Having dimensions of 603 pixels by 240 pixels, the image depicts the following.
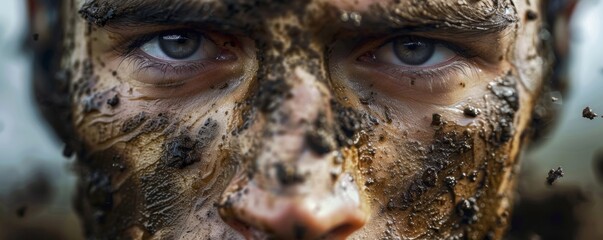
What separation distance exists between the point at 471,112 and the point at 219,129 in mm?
689

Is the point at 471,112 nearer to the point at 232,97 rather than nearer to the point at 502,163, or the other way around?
the point at 502,163

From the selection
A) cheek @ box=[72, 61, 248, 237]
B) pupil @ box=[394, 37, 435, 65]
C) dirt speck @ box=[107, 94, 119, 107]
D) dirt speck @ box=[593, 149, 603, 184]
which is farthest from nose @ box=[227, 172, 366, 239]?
dirt speck @ box=[593, 149, 603, 184]

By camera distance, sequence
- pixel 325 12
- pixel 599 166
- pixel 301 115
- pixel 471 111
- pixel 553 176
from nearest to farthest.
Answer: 1. pixel 301 115
2. pixel 325 12
3. pixel 471 111
4. pixel 553 176
5. pixel 599 166

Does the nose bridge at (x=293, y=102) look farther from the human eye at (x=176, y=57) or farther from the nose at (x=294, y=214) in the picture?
the human eye at (x=176, y=57)

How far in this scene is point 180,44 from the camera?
2225 mm

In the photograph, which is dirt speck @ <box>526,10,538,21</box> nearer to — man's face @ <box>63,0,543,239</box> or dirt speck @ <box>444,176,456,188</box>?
man's face @ <box>63,0,543,239</box>

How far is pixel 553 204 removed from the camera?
3.82 meters

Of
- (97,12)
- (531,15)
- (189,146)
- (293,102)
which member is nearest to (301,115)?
(293,102)

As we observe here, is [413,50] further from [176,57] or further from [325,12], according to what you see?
[176,57]

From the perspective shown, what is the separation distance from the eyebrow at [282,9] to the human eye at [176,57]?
92 mm

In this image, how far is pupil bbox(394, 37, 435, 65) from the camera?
2.14 meters

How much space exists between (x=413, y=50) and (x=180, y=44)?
25.4 inches

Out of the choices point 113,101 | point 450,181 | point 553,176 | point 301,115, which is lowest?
point 553,176

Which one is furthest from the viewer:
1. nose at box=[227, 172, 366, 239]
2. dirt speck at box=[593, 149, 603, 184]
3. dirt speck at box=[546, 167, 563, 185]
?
dirt speck at box=[593, 149, 603, 184]
